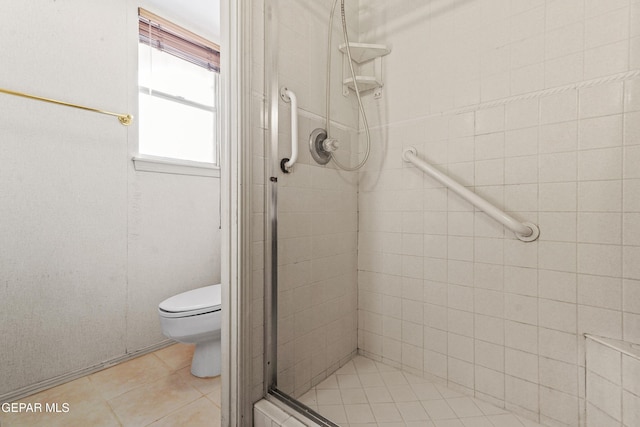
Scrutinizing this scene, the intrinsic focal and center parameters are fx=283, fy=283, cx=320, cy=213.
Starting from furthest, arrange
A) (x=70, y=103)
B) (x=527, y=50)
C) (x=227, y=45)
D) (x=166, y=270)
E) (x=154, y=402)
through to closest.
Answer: (x=166, y=270) < (x=70, y=103) < (x=154, y=402) < (x=527, y=50) < (x=227, y=45)

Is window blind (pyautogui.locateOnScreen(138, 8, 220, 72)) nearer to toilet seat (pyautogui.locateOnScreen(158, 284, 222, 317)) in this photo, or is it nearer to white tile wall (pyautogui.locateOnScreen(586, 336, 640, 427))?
toilet seat (pyautogui.locateOnScreen(158, 284, 222, 317))

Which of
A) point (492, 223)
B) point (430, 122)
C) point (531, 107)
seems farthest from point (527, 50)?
point (492, 223)

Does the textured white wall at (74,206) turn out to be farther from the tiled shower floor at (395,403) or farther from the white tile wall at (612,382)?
the white tile wall at (612,382)

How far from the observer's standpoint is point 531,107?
107 centimetres

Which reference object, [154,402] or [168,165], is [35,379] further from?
[168,165]

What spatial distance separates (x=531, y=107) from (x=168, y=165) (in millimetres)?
1880

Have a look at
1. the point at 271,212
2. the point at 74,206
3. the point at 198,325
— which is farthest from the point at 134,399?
the point at 271,212

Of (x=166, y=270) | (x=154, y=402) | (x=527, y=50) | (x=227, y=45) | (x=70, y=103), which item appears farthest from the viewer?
(x=166, y=270)

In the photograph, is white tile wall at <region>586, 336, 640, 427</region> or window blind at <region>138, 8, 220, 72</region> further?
window blind at <region>138, 8, 220, 72</region>

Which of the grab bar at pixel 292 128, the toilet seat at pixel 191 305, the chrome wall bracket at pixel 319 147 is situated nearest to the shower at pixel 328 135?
the chrome wall bracket at pixel 319 147

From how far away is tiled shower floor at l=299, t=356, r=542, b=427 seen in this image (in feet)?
3.49

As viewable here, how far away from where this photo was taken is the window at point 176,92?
174 cm

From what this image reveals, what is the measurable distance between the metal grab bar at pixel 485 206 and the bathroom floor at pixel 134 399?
1.36m

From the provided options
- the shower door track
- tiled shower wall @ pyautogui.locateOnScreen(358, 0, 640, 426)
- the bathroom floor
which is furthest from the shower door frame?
tiled shower wall @ pyautogui.locateOnScreen(358, 0, 640, 426)
